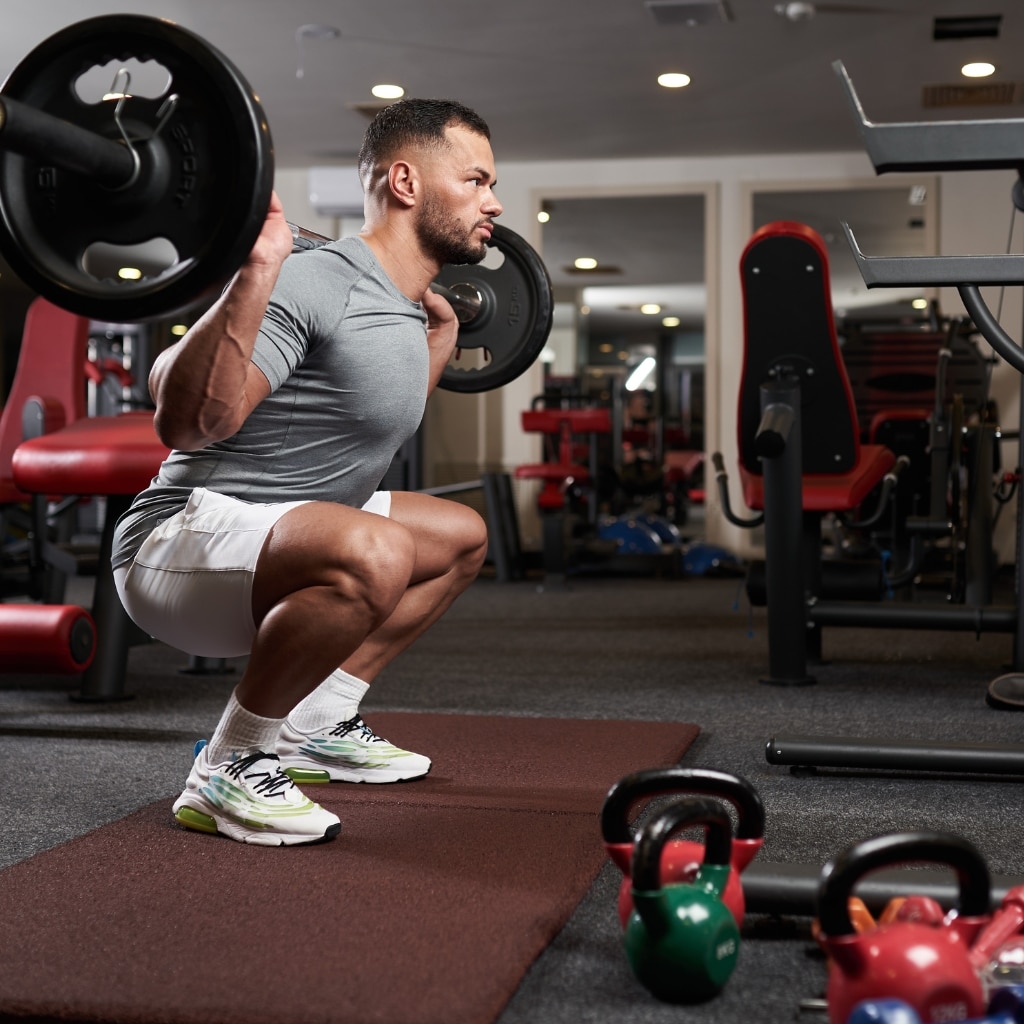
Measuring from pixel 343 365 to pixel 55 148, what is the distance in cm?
54

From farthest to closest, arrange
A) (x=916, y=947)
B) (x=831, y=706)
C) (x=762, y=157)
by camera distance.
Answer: (x=762, y=157) → (x=831, y=706) → (x=916, y=947)

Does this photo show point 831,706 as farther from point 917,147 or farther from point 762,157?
point 762,157

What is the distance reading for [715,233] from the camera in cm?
694

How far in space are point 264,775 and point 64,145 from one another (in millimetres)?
794

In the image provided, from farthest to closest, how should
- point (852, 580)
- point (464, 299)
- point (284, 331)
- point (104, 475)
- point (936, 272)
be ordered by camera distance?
point (852, 580)
point (104, 475)
point (464, 299)
point (284, 331)
point (936, 272)

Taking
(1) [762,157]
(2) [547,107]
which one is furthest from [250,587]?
(1) [762,157]

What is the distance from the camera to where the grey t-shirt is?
157 cm

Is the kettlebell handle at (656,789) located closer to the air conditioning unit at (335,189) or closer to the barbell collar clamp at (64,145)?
the barbell collar clamp at (64,145)

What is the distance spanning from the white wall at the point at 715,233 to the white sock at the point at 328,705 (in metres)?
5.10

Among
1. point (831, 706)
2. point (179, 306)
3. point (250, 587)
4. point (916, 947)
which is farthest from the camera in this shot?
point (831, 706)

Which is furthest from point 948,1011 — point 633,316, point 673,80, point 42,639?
point 633,316

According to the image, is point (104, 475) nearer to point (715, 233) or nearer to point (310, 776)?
point (310, 776)

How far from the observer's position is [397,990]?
3.43 ft

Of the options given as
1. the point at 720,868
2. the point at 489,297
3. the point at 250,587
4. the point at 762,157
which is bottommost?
the point at 720,868
